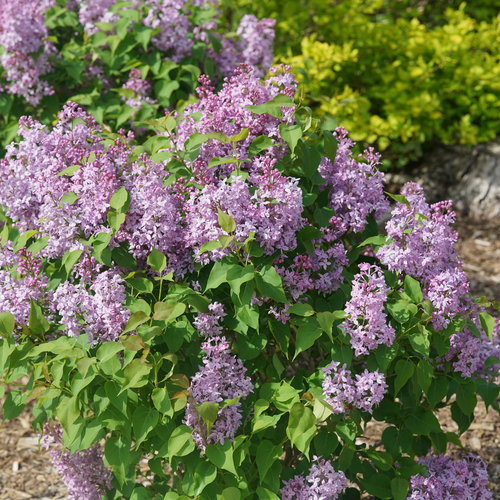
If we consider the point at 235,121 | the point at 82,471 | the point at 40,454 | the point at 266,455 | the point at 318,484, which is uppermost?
the point at 235,121

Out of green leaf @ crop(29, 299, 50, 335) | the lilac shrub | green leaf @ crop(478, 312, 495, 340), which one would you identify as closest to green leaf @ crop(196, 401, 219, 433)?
the lilac shrub

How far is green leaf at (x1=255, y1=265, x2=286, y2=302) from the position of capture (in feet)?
8.13

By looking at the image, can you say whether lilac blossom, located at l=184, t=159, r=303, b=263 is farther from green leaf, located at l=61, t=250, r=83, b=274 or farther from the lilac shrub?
green leaf, located at l=61, t=250, r=83, b=274

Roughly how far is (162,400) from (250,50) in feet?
9.01

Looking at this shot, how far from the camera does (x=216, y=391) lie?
99.6 inches

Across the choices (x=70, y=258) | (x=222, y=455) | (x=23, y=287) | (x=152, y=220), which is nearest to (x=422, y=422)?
(x=222, y=455)

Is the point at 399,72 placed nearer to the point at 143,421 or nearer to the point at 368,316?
the point at 368,316

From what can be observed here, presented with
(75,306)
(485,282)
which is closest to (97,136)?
(75,306)

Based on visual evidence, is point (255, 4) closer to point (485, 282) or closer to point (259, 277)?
point (485, 282)

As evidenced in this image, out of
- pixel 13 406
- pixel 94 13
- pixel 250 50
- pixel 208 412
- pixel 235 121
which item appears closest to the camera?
pixel 208 412

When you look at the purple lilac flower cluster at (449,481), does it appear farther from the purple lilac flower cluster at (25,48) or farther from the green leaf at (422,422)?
the purple lilac flower cluster at (25,48)

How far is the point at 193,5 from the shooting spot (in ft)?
Result: 15.0

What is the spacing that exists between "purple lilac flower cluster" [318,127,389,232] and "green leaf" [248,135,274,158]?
232 mm

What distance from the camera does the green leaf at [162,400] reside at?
94.9 inches
